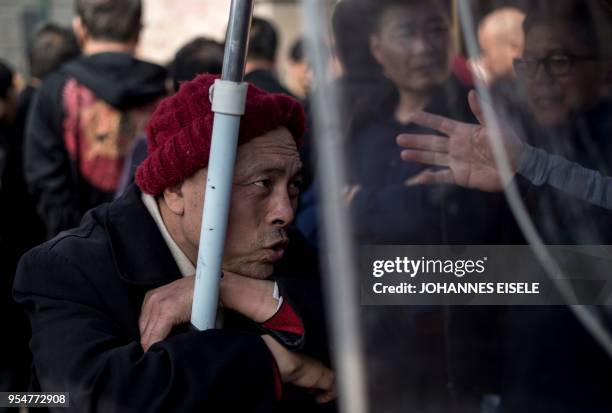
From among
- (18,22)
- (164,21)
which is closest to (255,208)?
(164,21)

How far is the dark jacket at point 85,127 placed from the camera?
13.1ft

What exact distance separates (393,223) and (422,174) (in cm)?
13

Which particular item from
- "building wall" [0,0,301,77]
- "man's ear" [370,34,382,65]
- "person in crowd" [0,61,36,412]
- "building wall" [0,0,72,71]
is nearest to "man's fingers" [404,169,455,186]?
"man's ear" [370,34,382,65]

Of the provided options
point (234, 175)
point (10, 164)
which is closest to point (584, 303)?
point (234, 175)

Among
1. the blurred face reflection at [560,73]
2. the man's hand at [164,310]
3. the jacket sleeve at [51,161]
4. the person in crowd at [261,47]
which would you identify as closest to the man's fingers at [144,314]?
the man's hand at [164,310]

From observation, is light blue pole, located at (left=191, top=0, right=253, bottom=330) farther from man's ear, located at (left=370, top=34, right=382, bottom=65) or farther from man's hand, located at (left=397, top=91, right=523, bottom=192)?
man's hand, located at (left=397, top=91, right=523, bottom=192)

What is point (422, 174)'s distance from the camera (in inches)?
81.5

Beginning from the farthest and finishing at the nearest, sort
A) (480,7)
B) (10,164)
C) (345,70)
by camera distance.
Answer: (10,164) → (480,7) → (345,70)

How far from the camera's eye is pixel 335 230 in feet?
5.60

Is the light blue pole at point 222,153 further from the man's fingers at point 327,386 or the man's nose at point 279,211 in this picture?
the man's fingers at point 327,386

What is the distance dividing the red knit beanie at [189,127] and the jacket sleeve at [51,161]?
1.97 m

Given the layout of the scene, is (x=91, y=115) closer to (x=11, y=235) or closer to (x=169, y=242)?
(x=11, y=235)

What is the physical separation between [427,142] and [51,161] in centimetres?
241

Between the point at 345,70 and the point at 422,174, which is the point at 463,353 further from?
the point at 345,70
